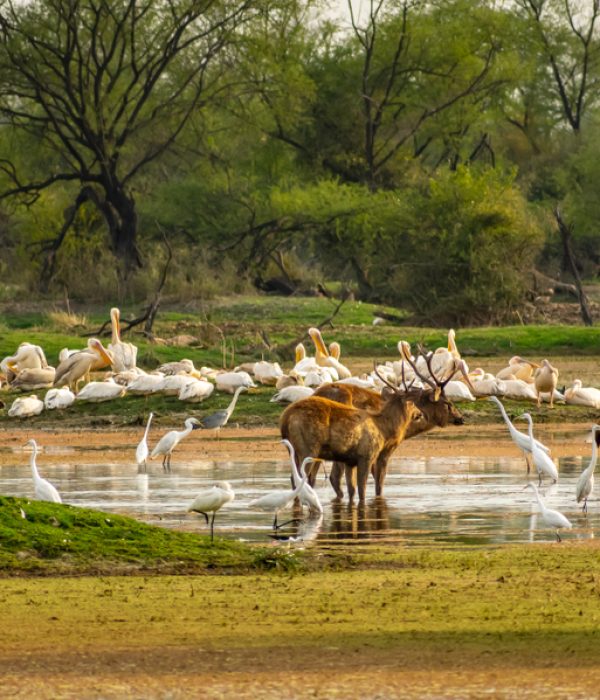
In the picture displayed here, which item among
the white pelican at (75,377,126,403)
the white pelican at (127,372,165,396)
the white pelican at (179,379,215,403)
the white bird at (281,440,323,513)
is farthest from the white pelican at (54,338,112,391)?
the white bird at (281,440,323,513)

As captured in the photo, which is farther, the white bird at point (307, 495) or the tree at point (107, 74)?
the tree at point (107, 74)

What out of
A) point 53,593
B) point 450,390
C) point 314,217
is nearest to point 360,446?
point 53,593

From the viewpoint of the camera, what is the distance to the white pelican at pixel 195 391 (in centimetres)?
2584

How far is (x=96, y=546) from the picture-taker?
11516mm

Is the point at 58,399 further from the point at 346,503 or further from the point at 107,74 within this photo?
the point at 107,74

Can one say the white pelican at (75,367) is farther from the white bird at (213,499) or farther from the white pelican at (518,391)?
the white bird at (213,499)

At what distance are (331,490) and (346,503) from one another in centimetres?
169

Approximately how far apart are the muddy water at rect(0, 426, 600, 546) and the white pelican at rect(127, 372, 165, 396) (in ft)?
5.09

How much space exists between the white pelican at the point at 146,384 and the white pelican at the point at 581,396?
642cm

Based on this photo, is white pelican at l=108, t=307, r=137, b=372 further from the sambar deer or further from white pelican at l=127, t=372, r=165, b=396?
the sambar deer

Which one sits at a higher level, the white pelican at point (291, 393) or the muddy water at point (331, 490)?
the white pelican at point (291, 393)

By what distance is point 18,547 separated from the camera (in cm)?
1138

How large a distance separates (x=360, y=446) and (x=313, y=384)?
10154 millimetres

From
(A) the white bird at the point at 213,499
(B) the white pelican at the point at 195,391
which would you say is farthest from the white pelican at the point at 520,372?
(A) the white bird at the point at 213,499
